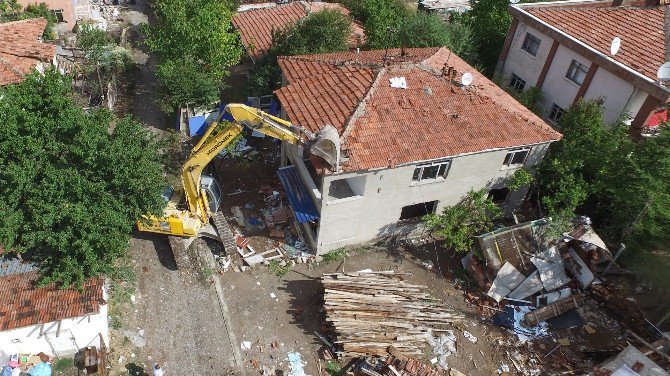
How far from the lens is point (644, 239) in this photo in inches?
762

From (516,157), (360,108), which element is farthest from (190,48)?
(516,157)

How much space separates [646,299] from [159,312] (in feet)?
62.6

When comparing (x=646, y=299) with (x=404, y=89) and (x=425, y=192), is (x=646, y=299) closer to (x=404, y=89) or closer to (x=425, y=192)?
(x=425, y=192)

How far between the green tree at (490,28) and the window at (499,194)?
12134mm

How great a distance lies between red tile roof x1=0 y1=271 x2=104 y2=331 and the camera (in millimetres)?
14163

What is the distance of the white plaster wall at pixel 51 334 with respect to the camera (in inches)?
563

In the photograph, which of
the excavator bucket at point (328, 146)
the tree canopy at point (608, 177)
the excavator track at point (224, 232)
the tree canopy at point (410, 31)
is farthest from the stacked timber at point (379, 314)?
the tree canopy at point (410, 31)

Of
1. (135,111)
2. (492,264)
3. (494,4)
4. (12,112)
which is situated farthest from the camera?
(494,4)

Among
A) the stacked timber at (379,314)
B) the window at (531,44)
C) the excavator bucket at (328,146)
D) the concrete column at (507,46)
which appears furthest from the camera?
the concrete column at (507,46)

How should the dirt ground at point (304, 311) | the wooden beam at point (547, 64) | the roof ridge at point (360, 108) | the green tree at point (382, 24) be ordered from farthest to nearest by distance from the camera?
the green tree at point (382, 24), the wooden beam at point (547, 64), the roof ridge at point (360, 108), the dirt ground at point (304, 311)

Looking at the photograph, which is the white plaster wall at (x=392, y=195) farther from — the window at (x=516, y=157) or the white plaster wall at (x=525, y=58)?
the white plaster wall at (x=525, y=58)

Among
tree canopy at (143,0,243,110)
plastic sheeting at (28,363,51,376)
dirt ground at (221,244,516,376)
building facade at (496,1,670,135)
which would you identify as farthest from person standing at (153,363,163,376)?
building facade at (496,1,670,135)

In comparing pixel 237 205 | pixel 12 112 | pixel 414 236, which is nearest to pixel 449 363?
pixel 414 236

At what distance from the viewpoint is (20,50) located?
22.0 m
